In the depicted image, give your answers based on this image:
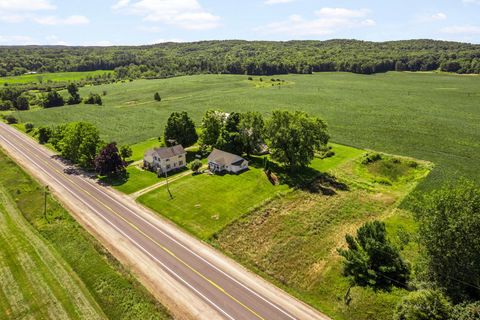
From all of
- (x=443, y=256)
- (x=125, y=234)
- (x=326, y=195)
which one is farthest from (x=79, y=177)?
(x=443, y=256)

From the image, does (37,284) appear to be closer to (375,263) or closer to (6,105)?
(375,263)

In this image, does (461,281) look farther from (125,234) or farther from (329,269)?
(125,234)

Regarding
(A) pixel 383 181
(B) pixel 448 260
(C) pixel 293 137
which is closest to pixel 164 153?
(C) pixel 293 137

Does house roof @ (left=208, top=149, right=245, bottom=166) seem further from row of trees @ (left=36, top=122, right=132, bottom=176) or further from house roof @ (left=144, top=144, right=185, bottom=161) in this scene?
row of trees @ (left=36, top=122, right=132, bottom=176)

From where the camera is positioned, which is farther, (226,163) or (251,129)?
(251,129)

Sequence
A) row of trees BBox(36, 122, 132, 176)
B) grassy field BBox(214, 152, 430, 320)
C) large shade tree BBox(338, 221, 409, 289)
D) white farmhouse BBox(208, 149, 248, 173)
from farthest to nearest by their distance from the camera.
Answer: white farmhouse BBox(208, 149, 248, 173)
row of trees BBox(36, 122, 132, 176)
large shade tree BBox(338, 221, 409, 289)
grassy field BBox(214, 152, 430, 320)

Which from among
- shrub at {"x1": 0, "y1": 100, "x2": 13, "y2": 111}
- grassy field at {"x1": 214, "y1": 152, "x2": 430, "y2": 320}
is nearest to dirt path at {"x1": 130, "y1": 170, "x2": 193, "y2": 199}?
grassy field at {"x1": 214, "y1": 152, "x2": 430, "y2": 320}

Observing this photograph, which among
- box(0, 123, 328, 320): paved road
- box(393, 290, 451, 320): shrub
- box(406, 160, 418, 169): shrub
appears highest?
box(393, 290, 451, 320): shrub
